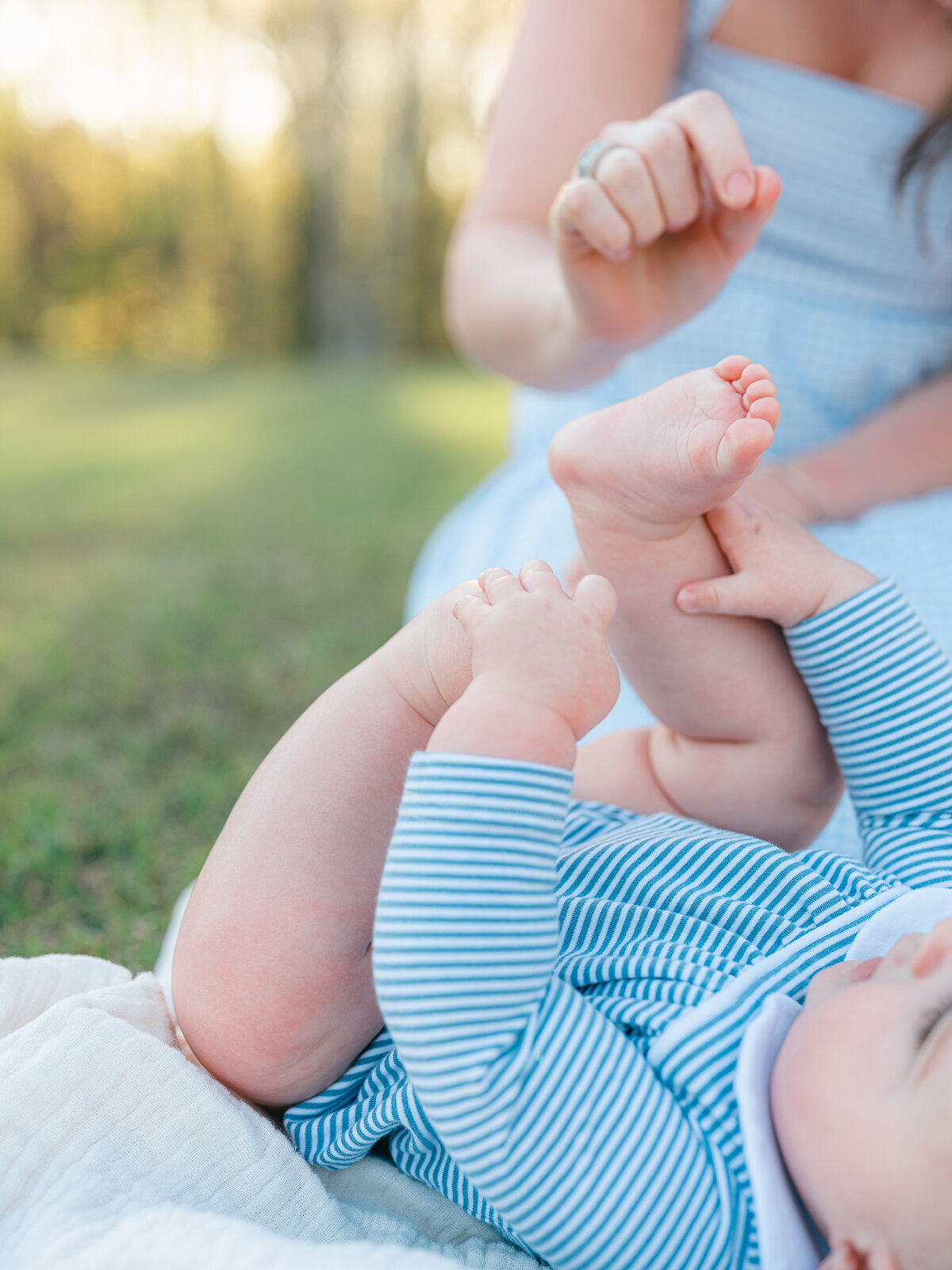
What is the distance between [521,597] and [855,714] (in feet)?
1.13

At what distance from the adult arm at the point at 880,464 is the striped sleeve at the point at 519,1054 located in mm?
742

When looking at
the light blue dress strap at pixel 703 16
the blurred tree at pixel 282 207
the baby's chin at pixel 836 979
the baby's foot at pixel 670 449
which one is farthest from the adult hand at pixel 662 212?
the blurred tree at pixel 282 207

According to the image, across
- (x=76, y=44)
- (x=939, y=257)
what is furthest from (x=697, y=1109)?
(x=76, y=44)

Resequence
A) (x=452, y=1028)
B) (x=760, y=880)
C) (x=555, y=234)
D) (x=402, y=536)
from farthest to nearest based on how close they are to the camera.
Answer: (x=402, y=536) → (x=555, y=234) → (x=760, y=880) → (x=452, y=1028)

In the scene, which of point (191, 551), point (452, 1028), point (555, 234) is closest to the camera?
point (452, 1028)

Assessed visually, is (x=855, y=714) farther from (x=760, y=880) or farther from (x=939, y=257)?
(x=939, y=257)

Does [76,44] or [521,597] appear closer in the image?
[521,597]

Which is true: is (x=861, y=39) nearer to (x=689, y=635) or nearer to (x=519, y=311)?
(x=519, y=311)

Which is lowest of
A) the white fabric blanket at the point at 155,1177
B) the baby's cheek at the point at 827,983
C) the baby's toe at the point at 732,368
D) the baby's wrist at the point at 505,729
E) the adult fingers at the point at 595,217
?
the white fabric blanket at the point at 155,1177

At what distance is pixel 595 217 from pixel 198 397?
5794 mm

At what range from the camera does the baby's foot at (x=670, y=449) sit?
27.6 inches

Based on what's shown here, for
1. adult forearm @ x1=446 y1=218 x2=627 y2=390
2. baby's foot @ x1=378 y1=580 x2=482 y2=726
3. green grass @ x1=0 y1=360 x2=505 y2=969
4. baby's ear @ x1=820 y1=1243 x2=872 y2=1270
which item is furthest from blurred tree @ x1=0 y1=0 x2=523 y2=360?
baby's ear @ x1=820 y1=1243 x2=872 y2=1270

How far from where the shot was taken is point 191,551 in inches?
104

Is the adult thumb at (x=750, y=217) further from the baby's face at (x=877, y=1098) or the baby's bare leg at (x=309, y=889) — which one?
the baby's face at (x=877, y=1098)
